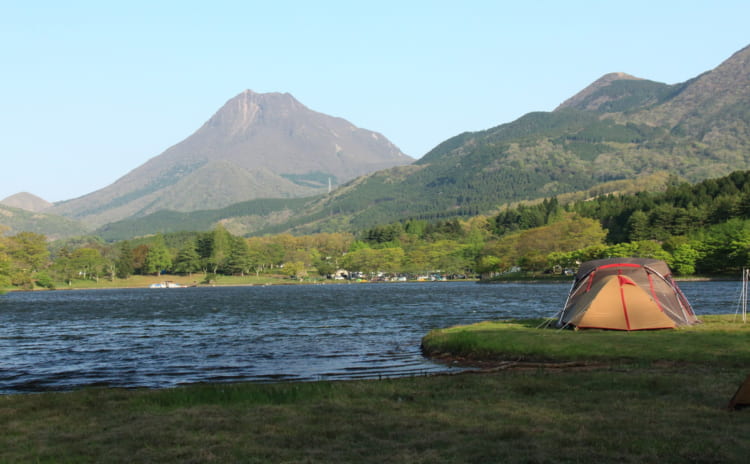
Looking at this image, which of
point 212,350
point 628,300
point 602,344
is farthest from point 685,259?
point 602,344

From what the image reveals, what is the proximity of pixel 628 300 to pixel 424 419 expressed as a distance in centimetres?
2009

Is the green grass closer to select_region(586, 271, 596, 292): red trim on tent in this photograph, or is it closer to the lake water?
the lake water

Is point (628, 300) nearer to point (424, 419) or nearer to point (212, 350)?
point (424, 419)

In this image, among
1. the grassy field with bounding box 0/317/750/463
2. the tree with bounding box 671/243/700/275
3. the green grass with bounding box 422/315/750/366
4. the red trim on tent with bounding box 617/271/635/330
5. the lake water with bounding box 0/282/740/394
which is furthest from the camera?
the tree with bounding box 671/243/700/275

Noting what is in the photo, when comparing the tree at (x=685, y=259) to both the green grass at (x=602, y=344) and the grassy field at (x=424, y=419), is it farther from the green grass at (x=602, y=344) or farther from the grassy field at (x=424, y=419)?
the grassy field at (x=424, y=419)

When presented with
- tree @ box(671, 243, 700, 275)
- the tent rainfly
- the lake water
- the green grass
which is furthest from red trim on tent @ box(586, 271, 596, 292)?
tree @ box(671, 243, 700, 275)

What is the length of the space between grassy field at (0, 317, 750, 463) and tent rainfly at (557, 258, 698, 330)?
25.0 feet

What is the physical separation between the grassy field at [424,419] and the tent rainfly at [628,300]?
7620mm

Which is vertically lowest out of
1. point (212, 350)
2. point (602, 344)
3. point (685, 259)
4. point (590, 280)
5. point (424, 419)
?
point (212, 350)

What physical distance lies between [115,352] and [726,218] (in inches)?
6281

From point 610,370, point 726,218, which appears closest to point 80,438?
point 610,370

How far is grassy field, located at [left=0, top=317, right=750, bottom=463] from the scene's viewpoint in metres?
13.0

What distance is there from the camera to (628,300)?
32.8 meters

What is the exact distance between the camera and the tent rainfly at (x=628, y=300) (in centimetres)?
3247
